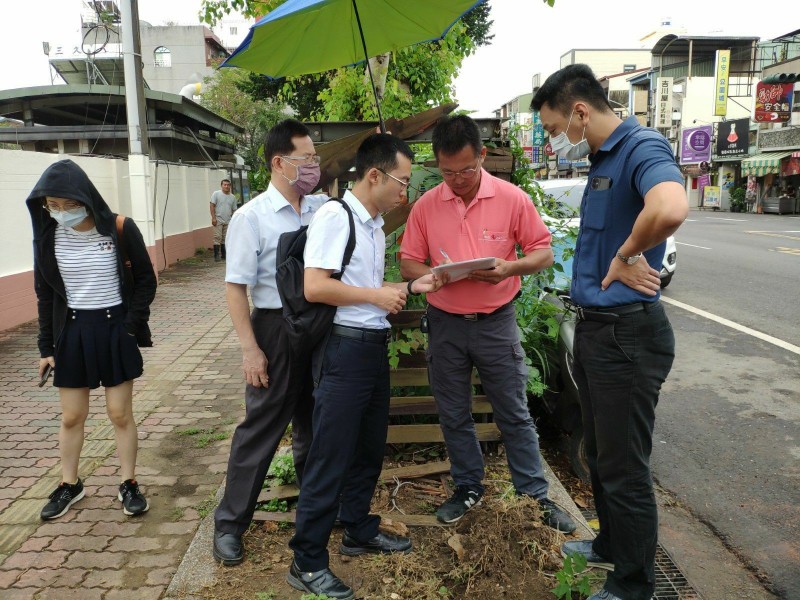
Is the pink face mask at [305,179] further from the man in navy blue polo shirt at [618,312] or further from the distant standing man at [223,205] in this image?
the distant standing man at [223,205]

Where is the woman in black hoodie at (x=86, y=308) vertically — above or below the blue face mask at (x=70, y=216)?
below

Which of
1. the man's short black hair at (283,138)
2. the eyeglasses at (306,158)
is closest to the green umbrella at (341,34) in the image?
the man's short black hair at (283,138)

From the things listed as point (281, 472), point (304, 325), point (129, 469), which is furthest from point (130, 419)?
point (304, 325)

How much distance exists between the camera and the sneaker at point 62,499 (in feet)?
11.3

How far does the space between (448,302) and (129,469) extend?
204 centimetres

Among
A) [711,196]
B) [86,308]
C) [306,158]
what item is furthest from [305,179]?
[711,196]

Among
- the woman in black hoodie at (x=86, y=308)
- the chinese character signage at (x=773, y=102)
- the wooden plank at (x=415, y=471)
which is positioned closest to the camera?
the woman in black hoodie at (x=86, y=308)

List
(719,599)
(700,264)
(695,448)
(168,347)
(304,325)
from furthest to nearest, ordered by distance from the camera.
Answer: (700,264) < (168,347) < (695,448) < (719,599) < (304,325)

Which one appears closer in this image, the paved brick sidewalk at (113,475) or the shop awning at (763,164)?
the paved brick sidewalk at (113,475)

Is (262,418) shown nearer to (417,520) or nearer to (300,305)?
(300,305)

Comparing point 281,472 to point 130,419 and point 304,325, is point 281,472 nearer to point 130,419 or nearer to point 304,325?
point 130,419

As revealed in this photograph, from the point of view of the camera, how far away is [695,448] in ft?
15.1

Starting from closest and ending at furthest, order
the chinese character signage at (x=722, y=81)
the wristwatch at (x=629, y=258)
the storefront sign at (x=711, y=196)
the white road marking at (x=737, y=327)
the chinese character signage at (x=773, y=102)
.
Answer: the wristwatch at (x=629, y=258) → the white road marking at (x=737, y=327) → the chinese character signage at (x=773, y=102) → the chinese character signage at (x=722, y=81) → the storefront sign at (x=711, y=196)

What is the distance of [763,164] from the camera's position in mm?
32000
